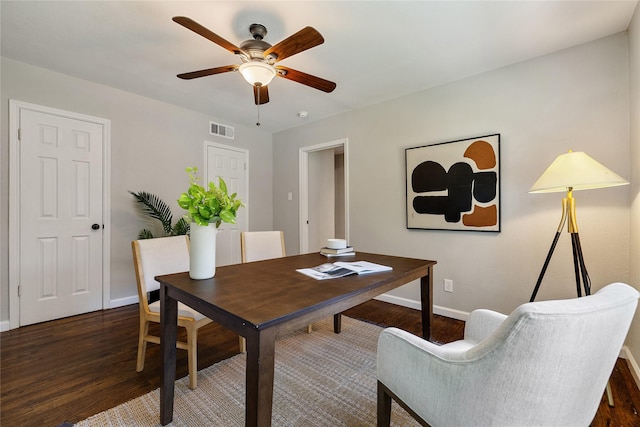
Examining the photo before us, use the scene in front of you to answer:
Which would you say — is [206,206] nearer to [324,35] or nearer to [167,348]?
[167,348]

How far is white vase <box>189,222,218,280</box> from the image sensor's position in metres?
1.28

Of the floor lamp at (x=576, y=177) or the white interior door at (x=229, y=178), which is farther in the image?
the white interior door at (x=229, y=178)

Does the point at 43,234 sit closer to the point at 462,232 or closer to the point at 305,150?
the point at 305,150

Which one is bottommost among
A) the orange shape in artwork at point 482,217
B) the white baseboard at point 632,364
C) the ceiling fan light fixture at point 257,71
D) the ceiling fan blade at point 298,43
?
the white baseboard at point 632,364

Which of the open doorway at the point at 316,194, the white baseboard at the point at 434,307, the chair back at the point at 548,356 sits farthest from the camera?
the open doorway at the point at 316,194

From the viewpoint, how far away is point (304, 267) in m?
1.59

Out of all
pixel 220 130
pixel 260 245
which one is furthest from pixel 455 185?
pixel 220 130

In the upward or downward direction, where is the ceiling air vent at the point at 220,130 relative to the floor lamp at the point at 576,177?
upward

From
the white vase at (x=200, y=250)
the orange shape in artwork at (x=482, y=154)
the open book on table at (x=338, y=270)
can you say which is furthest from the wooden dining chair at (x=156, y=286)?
the orange shape in artwork at (x=482, y=154)

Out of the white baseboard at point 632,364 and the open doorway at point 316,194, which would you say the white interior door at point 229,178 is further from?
the white baseboard at point 632,364

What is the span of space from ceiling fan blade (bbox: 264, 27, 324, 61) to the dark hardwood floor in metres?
2.11

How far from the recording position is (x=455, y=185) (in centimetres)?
271

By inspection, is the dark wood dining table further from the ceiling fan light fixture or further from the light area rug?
the ceiling fan light fixture

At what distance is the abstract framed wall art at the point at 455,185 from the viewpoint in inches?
99.0
